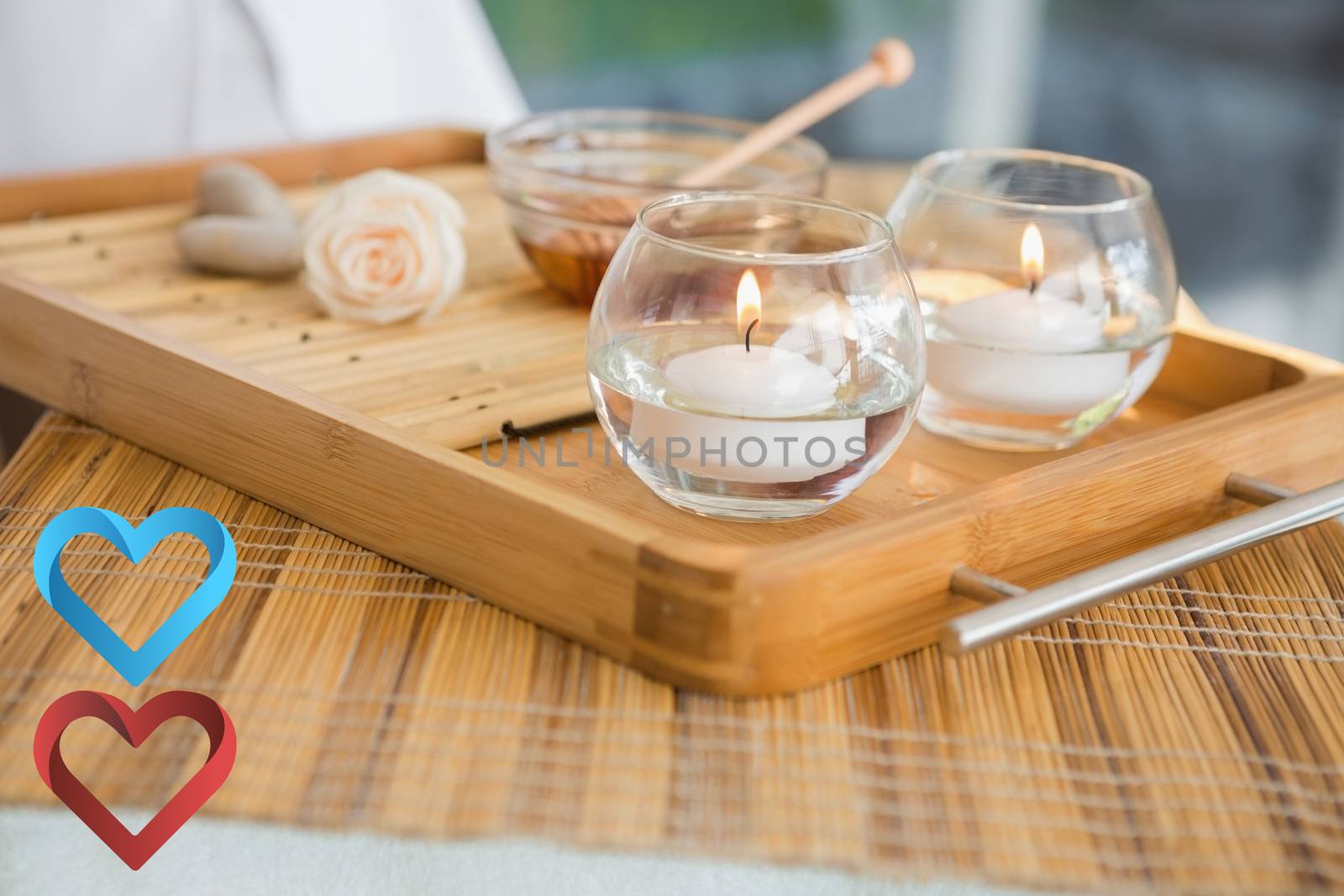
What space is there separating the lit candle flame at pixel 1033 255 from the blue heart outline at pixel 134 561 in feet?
1.19

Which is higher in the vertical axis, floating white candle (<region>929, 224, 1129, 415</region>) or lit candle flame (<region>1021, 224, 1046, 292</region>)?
lit candle flame (<region>1021, 224, 1046, 292</region>)

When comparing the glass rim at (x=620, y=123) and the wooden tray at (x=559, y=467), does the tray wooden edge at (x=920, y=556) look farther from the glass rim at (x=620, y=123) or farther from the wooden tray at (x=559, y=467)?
the glass rim at (x=620, y=123)

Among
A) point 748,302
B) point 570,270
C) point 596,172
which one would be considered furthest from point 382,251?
point 748,302

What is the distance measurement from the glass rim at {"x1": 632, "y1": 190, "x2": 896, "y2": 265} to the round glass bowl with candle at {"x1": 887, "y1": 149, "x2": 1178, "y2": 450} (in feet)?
0.30

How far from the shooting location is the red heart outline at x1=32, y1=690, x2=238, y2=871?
0.42 metres

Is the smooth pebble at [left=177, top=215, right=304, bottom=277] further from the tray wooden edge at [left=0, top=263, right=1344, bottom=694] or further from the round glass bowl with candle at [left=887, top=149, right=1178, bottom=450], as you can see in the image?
the round glass bowl with candle at [left=887, top=149, right=1178, bottom=450]

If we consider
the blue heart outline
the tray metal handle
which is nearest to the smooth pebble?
the blue heart outline

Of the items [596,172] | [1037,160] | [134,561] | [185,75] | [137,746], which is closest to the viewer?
[137,746]

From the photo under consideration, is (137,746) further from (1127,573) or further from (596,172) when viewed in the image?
(596,172)

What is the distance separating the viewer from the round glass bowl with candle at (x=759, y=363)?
49cm

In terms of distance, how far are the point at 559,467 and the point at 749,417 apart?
0.13 m

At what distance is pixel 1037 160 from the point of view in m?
0.67

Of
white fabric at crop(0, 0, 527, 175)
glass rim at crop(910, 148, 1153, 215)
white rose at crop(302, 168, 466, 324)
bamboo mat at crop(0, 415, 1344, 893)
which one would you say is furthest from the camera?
white fabric at crop(0, 0, 527, 175)

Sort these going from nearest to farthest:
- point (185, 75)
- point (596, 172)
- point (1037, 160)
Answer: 1. point (1037, 160)
2. point (596, 172)
3. point (185, 75)
